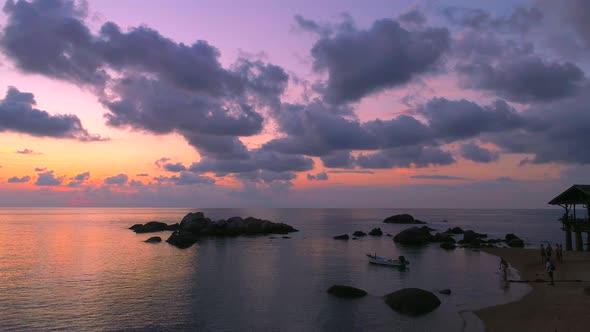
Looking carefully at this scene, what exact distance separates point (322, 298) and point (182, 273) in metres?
19.6

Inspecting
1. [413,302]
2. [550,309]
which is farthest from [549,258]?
[413,302]

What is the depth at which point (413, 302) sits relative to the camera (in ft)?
93.9

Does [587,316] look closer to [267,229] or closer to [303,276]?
[303,276]

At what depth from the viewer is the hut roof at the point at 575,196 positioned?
47.9 metres

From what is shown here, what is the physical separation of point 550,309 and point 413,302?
8542 mm

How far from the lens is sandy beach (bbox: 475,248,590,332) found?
22469mm

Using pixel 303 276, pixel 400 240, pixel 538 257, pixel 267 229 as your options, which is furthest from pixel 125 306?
pixel 267 229

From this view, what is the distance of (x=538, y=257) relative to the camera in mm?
50938

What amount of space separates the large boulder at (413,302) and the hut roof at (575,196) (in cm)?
3092

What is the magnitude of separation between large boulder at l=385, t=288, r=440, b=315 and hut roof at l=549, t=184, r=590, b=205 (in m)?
30.9

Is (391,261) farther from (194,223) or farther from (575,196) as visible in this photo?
(194,223)

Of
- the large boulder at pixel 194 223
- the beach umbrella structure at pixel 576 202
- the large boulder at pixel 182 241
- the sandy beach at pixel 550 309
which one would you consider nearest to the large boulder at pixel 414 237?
the beach umbrella structure at pixel 576 202

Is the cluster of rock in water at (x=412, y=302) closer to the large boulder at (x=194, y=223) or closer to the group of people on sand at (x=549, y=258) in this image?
the group of people on sand at (x=549, y=258)

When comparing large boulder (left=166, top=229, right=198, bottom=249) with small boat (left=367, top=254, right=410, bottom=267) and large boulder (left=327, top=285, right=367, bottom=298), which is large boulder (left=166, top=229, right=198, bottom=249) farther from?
large boulder (left=327, top=285, right=367, bottom=298)
